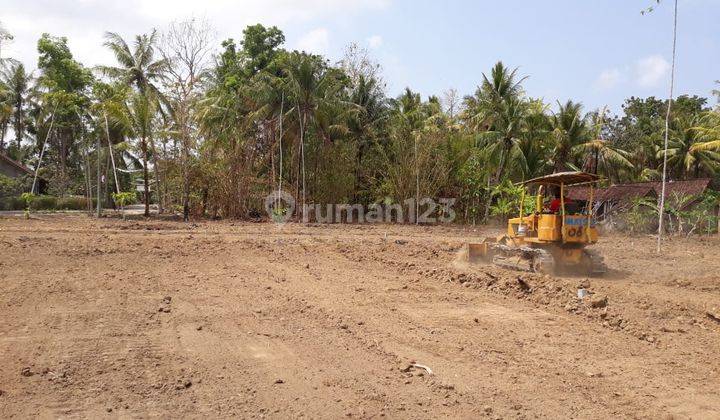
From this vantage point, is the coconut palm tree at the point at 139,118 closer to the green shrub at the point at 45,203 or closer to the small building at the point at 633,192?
the green shrub at the point at 45,203

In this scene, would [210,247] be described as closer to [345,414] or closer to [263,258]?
[263,258]

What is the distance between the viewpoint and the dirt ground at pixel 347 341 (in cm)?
470

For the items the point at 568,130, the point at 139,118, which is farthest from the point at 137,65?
the point at 568,130

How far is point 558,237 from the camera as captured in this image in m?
11.6

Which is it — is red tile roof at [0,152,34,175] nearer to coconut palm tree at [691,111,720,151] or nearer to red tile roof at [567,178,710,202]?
red tile roof at [567,178,710,202]

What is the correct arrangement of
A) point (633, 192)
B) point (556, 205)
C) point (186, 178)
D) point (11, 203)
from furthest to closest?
point (11, 203), point (633, 192), point (186, 178), point (556, 205)

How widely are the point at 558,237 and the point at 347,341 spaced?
667cm

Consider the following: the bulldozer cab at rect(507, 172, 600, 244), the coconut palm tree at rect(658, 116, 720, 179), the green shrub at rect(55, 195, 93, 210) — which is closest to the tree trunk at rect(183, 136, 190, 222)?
the green shrub at rect(55, 195, 93, 210)

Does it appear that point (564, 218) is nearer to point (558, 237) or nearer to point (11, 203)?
point (558, 237)

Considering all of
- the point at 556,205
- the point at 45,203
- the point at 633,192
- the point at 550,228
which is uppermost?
the point at 633,192

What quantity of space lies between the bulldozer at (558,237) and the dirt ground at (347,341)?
21.8 inches

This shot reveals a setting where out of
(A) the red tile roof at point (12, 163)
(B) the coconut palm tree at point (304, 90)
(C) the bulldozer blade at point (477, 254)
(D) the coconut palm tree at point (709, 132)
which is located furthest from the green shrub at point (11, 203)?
(D) the coconut palm tree at point (709, 132)

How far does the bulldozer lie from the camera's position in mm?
11555

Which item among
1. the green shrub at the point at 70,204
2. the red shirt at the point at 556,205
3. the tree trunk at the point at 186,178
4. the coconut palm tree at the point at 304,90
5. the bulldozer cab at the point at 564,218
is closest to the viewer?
the bulldozer cab at the point at 564,218
